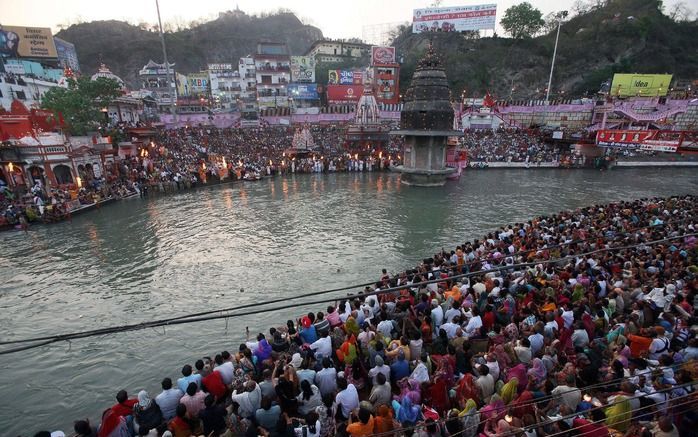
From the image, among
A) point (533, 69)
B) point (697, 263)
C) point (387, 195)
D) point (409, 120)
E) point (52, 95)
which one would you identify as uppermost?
point (533, 69)

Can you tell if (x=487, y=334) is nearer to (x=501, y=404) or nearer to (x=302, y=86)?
(x=501, y=404)

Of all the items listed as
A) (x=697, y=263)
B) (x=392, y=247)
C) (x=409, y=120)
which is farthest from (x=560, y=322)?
(x=409, y=120)

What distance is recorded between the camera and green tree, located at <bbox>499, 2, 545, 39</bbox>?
230 ft

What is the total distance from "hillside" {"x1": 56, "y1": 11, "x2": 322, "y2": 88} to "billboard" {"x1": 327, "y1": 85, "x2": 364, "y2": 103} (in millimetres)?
56270

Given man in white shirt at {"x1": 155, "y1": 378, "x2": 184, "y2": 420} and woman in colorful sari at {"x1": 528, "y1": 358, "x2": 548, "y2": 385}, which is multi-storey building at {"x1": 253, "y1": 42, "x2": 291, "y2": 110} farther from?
woman in colorful sari at {"x1": 528, "y1": 358, "x2": 548, "y2": 385}

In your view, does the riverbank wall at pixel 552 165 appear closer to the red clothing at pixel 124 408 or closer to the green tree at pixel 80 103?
the green tree at pixel 80 103

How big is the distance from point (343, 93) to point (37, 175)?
41.3 meters

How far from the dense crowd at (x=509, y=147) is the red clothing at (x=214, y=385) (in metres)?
37.2

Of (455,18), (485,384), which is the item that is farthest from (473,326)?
(455,18)

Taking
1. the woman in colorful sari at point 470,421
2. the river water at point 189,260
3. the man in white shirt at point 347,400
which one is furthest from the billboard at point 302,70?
the woman in colorful sari at point 470,421

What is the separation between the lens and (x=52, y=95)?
29281 millimetres

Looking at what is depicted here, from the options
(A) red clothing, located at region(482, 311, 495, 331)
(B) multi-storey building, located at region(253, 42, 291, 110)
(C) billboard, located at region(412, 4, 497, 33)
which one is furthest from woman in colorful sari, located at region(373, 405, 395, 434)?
(C) billboard, located at region(412, 4, 497, 33)

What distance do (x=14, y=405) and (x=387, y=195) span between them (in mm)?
21580

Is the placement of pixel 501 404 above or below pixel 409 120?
below
